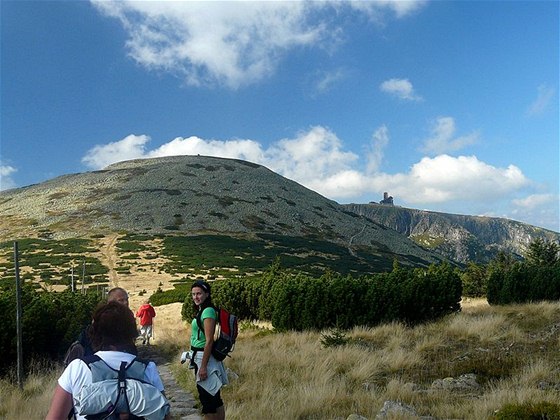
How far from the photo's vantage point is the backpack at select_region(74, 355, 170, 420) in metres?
2.48

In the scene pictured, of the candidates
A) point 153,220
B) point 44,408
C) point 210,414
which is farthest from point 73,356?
point 153,220

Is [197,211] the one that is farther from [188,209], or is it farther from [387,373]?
[387,373]

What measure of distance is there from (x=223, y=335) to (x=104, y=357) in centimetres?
241

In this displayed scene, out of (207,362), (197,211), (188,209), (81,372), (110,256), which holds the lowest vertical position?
(207,362)

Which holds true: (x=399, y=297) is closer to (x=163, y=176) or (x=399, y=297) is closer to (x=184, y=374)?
(x=184, y=374)

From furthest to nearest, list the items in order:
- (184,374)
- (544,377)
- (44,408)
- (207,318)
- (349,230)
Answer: (349,230) < (184,374) < (544,377) < (44,408) < (207,318)

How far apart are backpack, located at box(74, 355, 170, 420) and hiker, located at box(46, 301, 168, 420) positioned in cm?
2

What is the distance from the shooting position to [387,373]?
8.66 meters

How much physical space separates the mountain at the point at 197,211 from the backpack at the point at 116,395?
65628 mm

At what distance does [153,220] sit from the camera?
8056cm

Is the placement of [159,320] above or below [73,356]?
below

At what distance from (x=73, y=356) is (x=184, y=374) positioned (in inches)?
232

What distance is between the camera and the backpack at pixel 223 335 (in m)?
4.89

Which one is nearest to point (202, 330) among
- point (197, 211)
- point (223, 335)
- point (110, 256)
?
point (223, 335)
